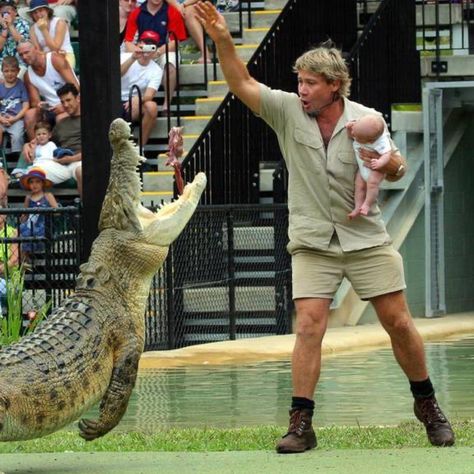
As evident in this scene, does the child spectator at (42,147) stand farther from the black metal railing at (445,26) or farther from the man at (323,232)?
the man at (323,232)

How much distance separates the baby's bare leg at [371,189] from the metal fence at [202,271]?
20.4 feet

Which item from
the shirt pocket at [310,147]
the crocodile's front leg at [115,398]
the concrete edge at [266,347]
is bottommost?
the concrete edge at [266,347]

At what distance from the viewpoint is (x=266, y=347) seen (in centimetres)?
1310

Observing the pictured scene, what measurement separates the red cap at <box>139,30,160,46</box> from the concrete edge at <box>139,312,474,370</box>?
4.26 m

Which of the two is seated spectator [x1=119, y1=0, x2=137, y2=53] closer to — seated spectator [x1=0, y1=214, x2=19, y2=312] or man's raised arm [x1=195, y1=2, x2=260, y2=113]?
seated spectator [x1=0, y1=214, x2=19, y2=312]

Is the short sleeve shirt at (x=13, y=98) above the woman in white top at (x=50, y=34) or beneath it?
beneath

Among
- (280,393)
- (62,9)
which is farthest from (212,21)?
(62,9)

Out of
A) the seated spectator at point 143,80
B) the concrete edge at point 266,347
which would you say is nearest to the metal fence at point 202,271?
the concrete edge at point 266,347

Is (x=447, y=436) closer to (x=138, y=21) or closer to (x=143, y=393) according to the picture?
(x=143, y=393)

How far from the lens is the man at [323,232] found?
7.28 m

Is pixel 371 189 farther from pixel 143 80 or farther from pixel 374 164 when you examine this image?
pixel 143 80

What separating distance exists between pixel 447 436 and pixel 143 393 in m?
4.07

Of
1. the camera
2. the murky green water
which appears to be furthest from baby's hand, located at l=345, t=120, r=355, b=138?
the camera

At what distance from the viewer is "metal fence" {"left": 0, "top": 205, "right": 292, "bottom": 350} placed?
1344 centimetres
